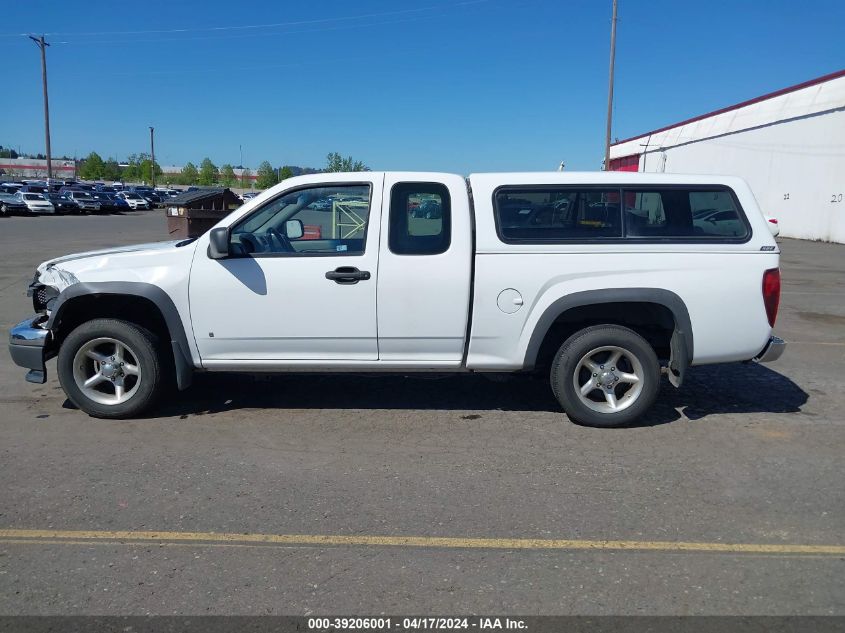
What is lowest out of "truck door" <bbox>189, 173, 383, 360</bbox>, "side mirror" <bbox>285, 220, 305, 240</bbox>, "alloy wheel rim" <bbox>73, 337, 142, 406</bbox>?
"alloy wheel rim" <bbox>73, 337, 142, 406</bbox>

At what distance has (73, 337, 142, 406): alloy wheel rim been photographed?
5.45 metres

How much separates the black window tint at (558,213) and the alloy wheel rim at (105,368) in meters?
3.03

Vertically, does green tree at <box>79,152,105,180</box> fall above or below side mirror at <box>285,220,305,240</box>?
above

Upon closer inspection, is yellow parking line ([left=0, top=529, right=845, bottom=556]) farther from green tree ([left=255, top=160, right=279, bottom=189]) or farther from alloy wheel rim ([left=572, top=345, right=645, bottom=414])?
green tree ([left=255, top=160, right=279, bottom=189])

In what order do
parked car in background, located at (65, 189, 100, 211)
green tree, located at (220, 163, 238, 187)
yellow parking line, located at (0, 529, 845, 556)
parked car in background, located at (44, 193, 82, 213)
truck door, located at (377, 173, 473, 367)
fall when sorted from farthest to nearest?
green tree, located at (220, 163, 238, 187) < parked car in background, located at (65, 189, 100, 211) < parked car in background, located at (44, 193, 82, 213) < truck door, located at (377, 173, 473, 367) < yellow parking line, located at (0, 529, 845, 556)

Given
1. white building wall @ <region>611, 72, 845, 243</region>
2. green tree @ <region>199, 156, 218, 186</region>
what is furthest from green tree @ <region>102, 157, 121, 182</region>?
white building wall @ <region>611, 72, 845, 243</region>

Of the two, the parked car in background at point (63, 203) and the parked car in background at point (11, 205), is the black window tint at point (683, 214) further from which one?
the parked car in background at point (63, 203)

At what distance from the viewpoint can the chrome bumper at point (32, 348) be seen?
5.39 m

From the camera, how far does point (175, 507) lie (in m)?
4.08

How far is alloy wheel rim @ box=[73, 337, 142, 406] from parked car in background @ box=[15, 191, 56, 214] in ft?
143

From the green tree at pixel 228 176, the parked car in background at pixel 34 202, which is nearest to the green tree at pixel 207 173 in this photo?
the green tree at pixel 228 176

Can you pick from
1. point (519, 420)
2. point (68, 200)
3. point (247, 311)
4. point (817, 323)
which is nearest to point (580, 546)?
point (519, 420)

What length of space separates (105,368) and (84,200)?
50524mm
